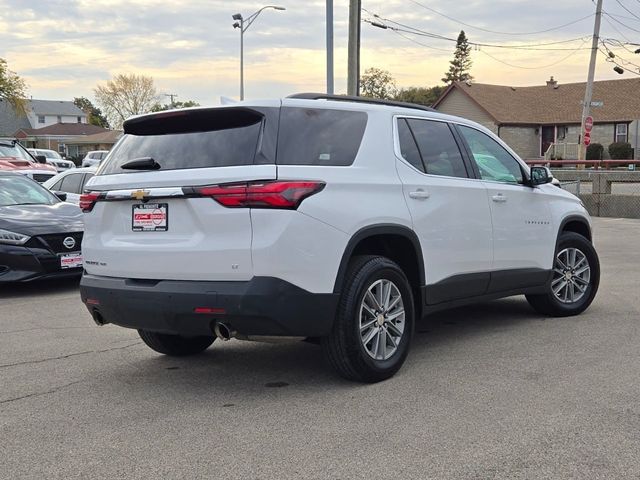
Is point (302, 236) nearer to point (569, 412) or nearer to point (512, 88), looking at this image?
point (569, 412)

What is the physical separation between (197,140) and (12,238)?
489 cm

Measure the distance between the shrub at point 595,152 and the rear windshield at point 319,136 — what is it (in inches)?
1742

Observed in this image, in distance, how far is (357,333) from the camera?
4633 mm

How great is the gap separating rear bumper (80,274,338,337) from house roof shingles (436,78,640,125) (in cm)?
4642

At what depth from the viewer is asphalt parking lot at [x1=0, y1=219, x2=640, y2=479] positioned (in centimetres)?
359

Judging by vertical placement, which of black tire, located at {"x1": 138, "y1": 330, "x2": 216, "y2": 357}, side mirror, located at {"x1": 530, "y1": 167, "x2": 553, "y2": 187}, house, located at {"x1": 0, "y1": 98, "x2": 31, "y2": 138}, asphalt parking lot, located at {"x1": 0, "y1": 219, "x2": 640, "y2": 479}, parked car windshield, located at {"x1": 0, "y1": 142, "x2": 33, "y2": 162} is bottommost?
asphalt parking lot, located at {"x1": 0, "y1": 219, "x2": 640, "y2": 479}

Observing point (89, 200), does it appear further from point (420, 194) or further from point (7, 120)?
point (7, 120)

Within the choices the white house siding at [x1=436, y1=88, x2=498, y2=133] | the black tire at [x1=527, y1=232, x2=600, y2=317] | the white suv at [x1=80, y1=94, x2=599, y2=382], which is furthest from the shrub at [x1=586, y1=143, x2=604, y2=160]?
the white suv at [x1=80, y1=94, x2=599, y2=382]

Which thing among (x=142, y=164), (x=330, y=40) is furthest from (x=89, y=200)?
(x=330, y=40)

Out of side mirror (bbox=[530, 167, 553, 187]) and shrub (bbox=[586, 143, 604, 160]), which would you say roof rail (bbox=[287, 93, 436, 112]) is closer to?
side mirror (bbox=[530, 167, 553, 187])

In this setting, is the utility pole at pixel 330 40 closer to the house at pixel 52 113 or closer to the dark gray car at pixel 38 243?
the dark gray car at pixel 38 243

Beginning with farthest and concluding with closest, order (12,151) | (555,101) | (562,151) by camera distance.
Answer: (555,101) < (562,151) < (12,151)

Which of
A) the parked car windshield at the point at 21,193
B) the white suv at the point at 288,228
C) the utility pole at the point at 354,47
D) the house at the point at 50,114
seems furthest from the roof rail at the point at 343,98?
the house at the point at 50,114

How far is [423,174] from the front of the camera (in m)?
5.35
